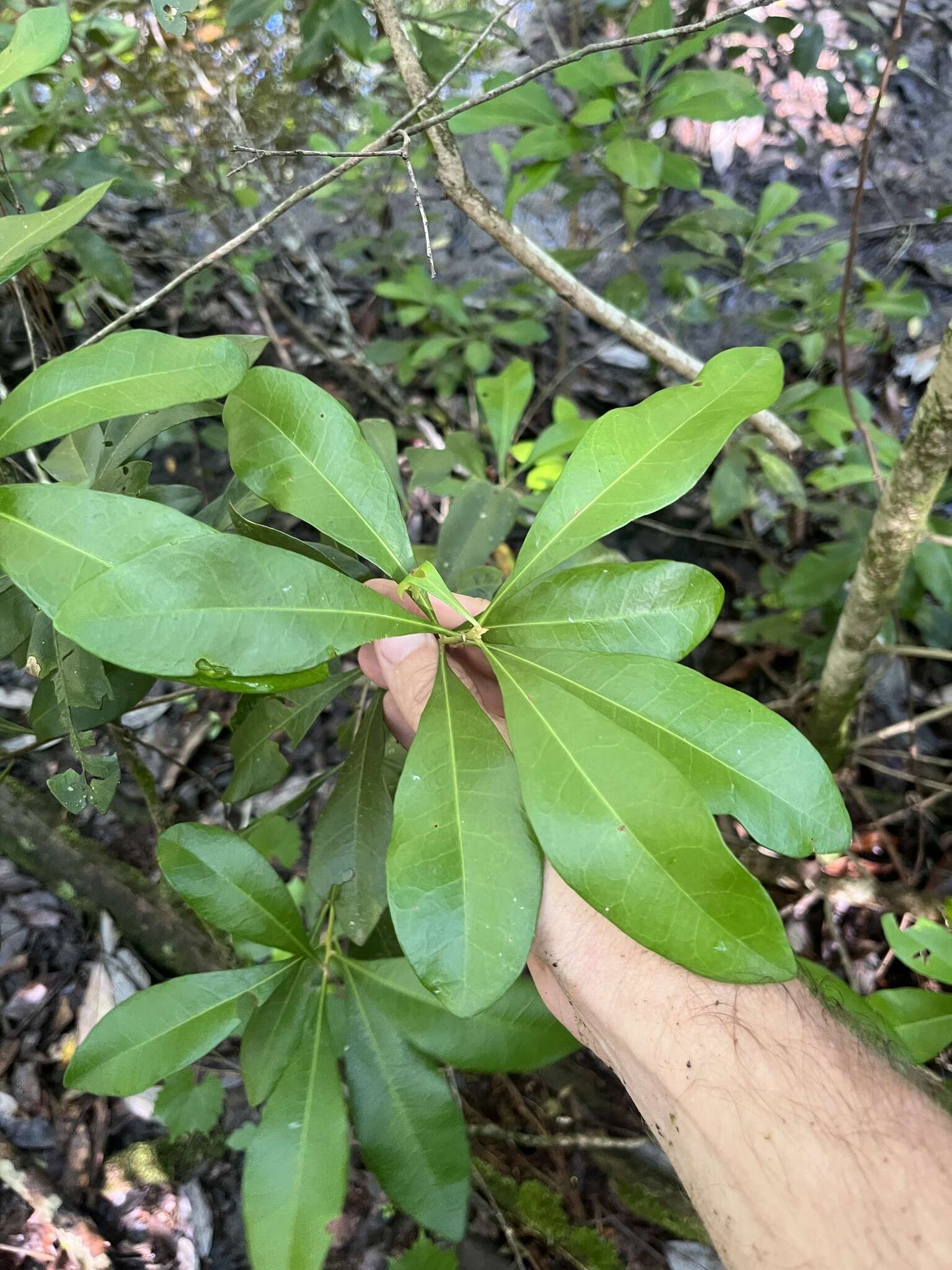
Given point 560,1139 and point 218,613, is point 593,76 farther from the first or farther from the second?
point 560,1139

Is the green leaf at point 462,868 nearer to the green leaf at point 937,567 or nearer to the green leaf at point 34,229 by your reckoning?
the green leaf at point 34,229

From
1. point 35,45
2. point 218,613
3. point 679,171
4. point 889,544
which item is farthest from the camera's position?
point 679,171

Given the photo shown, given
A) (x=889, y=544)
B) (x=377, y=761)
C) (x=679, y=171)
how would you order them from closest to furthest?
(x=377, y=761) < (x=889, y=544) < (x=679, y=171)

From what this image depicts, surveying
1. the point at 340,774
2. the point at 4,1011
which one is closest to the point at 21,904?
the point at 4,1011

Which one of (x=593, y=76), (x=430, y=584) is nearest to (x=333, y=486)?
(x=430, y=584)

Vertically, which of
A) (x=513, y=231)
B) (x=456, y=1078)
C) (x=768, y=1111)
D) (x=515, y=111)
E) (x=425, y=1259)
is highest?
(x=515, y=111)

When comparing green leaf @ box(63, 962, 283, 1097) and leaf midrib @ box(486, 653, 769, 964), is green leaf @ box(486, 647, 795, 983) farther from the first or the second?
green leaf @ box(63, 962, 283, 1097)

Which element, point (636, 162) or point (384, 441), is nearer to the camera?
point (384, 441)

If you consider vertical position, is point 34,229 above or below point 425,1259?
above
